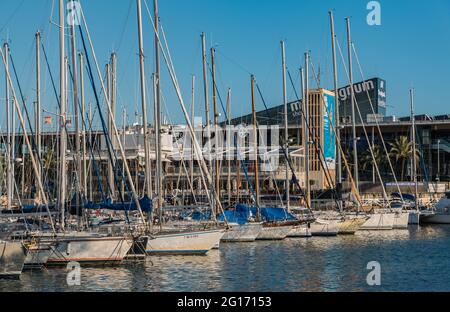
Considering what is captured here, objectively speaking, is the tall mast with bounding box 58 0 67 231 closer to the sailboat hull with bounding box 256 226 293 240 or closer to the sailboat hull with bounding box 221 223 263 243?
the sailboat hull with bounding box 221 223 263 243

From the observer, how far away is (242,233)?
50656 millimetres

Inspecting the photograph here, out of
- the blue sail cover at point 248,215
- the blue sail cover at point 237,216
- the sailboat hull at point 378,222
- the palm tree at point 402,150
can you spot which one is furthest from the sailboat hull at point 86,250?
the palm tree at point 402,150

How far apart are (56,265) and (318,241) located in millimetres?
20968

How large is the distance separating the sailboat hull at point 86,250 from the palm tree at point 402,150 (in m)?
78.4

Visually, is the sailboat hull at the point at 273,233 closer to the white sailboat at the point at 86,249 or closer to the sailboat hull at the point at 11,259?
the white sailboat at the point at 86,249

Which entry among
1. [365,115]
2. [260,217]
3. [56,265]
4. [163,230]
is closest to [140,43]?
[163,230]

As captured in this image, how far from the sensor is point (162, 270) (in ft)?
120

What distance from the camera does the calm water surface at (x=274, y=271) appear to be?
32.8m

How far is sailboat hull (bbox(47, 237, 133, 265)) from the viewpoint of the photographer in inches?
1447

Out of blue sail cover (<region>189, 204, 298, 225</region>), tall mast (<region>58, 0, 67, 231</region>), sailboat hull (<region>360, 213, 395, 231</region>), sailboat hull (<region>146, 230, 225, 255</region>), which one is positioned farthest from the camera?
sailboat hull (<region>360, 213, 395, 231</region>)

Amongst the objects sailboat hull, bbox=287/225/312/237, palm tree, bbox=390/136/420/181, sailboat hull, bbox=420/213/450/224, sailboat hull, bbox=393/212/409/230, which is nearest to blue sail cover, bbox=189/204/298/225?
sailboat hull, bbox=287/225/312/237

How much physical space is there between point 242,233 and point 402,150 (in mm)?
65599

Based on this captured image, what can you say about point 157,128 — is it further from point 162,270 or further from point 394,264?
point 394,264

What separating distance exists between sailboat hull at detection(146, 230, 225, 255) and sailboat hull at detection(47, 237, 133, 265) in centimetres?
251
